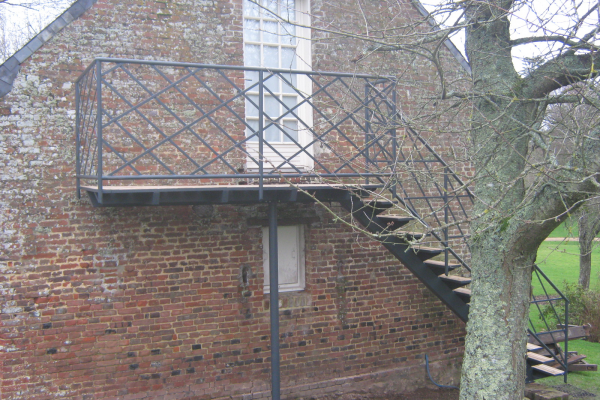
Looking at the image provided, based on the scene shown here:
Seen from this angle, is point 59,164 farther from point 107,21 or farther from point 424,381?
point 424,381

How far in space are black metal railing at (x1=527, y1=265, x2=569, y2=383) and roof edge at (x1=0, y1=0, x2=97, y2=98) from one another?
618 cm

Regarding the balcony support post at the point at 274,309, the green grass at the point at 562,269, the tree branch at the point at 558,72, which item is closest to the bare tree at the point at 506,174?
the tree branch at the point at 558,72

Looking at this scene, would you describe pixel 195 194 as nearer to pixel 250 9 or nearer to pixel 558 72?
pixel 250 9

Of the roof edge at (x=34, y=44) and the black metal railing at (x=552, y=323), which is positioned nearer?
the roof edge at (x=34, y=44)

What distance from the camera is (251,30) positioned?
6992mm

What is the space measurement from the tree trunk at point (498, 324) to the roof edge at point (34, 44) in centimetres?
521

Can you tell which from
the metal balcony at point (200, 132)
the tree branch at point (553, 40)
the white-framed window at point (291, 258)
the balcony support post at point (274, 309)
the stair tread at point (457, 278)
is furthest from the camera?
the white-framed window at point (291, 258)

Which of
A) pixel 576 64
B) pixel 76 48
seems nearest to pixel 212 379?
pixel 76 48

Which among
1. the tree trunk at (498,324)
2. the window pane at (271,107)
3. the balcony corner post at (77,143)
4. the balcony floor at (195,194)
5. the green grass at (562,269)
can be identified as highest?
the window pane at (271,107)

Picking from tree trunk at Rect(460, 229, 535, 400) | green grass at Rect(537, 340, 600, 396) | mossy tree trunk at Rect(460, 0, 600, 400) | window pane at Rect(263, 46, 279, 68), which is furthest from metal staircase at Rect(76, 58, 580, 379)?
green grass at Rect(537, 340, 600, 396)

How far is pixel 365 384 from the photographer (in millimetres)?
7312

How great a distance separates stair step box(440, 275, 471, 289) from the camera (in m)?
6.32

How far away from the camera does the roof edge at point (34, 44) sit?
568 cm

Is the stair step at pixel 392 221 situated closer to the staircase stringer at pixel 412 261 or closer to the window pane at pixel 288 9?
the staircase stringer at pixel 412 261
